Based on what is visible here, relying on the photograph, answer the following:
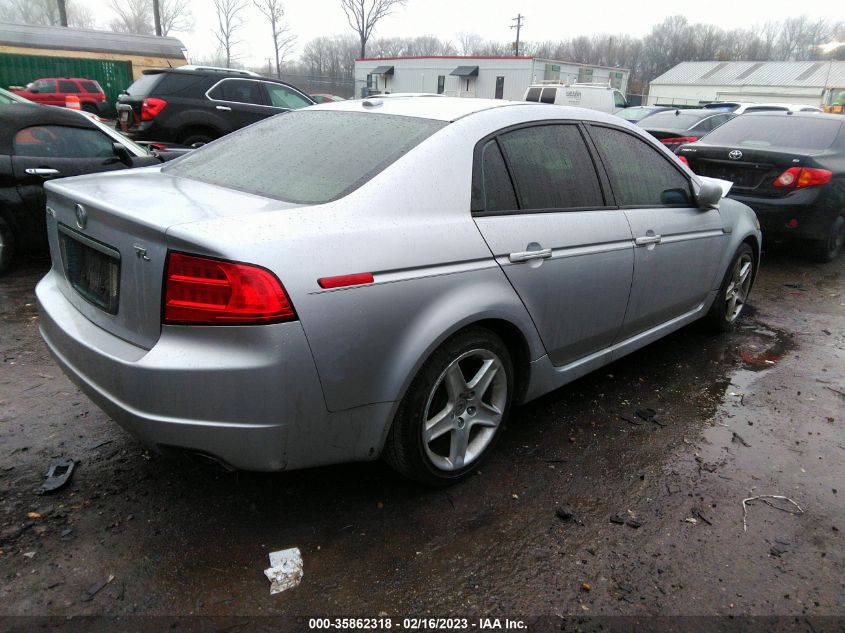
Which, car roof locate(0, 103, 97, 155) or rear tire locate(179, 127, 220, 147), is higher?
car roof locate(0, 103, 97, 155)

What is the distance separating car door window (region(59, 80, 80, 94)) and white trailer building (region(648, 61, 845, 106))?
5072 cm

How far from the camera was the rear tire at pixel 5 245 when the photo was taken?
5.37 m

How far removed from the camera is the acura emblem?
8.07 feet

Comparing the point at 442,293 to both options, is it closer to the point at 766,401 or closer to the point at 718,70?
the point at 766,401

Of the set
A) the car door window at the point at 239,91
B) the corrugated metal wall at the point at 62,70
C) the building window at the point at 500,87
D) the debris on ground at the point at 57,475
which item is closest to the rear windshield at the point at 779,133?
the debris on ground at the point at 57,475

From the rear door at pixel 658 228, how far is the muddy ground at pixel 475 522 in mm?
640

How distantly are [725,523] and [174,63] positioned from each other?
37798 mm

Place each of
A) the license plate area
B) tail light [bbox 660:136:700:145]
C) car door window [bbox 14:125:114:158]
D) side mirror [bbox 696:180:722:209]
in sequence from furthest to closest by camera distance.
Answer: tail light [bbox 660:136:700:145] < car door window [bbox 14:125:114:158] < side mirror [bbox 696:180:722:209] < the license plate area

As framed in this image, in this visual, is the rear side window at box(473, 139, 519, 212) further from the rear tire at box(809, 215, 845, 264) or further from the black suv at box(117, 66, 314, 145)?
the black suv at box(117, 66, 314, 145)

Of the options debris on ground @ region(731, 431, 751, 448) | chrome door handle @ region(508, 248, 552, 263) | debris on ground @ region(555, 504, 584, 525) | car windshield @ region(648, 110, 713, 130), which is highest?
car windshield @ region(648, 110, 713, 130)

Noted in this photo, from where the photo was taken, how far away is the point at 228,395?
2.05 m

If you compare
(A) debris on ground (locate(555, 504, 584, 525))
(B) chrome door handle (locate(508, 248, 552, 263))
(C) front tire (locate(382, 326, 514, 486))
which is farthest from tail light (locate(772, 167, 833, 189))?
(A) debris on ground (locate(555, 504, 584, 525))

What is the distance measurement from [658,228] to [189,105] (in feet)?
30.4

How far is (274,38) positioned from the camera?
5956 centimetres
